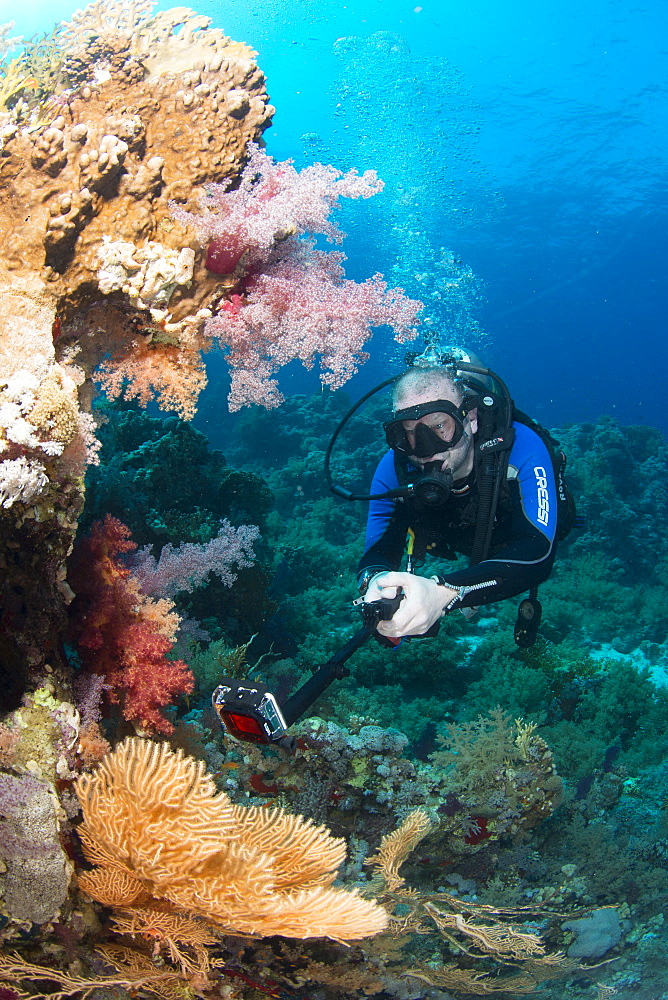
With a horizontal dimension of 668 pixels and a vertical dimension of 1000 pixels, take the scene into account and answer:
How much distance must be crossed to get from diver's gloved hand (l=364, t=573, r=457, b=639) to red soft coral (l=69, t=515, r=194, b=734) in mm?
1237

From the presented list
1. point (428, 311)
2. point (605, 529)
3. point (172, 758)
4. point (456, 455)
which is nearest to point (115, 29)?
point (456, 455)

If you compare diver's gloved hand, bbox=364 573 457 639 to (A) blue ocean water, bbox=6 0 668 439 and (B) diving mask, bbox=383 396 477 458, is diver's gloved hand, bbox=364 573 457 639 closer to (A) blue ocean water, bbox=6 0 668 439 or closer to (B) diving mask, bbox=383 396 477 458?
(B) diving mask, bbox=383 396 477 458

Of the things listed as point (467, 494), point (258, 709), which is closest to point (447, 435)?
point (467, 494)

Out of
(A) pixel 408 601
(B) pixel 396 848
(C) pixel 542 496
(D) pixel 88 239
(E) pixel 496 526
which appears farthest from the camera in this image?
(E) pixel 496 526

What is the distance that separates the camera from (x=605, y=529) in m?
12.6

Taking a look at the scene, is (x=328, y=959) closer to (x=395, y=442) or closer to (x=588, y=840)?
(x=588, y=840)

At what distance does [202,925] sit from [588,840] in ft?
12.7

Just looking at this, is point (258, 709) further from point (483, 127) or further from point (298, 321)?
point (483, 127)

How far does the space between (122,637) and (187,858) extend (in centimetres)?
121

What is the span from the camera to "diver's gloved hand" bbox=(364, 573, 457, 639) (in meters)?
2.59

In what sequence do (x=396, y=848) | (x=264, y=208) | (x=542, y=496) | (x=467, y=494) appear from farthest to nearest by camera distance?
(x=467, y=494) < (x=542, y=496) < (x=396, y=848) < (x=264, y=208)

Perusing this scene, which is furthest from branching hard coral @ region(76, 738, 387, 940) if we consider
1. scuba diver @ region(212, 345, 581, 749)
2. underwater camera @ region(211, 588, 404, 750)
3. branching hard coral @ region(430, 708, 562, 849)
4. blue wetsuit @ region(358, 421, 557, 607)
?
branching hard coral @ region(430, 708, 562, 849)

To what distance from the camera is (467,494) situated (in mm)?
3688

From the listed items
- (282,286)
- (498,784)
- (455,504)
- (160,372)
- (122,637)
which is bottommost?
(498,784)
